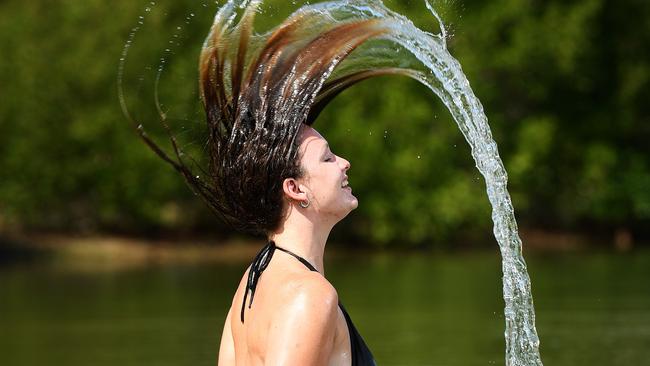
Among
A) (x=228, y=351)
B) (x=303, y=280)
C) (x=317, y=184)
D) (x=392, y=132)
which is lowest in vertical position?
(x=392, y=132)

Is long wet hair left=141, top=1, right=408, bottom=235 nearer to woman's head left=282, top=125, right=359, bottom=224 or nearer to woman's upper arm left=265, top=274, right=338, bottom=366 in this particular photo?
woman's head left=282, top=125, right=359, bottom=224

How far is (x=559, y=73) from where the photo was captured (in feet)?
135

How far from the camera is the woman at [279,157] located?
3.43 meters

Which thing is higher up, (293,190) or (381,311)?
(293,190)

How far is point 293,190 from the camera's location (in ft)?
11.3

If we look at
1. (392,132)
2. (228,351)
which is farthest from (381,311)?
(228,351)

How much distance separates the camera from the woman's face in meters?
3.45

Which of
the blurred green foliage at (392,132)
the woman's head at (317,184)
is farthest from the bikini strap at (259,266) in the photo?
the blurred green foliage at (392,132)

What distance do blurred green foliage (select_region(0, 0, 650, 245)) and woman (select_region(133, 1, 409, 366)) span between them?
3343 centimetres

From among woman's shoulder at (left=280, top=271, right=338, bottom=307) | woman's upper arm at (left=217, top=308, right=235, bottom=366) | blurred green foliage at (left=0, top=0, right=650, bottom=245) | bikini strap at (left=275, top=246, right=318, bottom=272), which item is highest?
woman's shoulder at (left=280, top=271, right=338, bottom=307)

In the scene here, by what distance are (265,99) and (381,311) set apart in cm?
1744

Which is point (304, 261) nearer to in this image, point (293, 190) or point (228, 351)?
point (293, 190)

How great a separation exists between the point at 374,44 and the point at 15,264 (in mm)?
31039

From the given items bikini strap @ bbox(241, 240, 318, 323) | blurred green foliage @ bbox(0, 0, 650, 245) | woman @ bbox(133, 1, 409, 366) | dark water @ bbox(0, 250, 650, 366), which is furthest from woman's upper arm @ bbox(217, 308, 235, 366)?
blurred green foliage @ bbox(0, 0, 650, 245)
